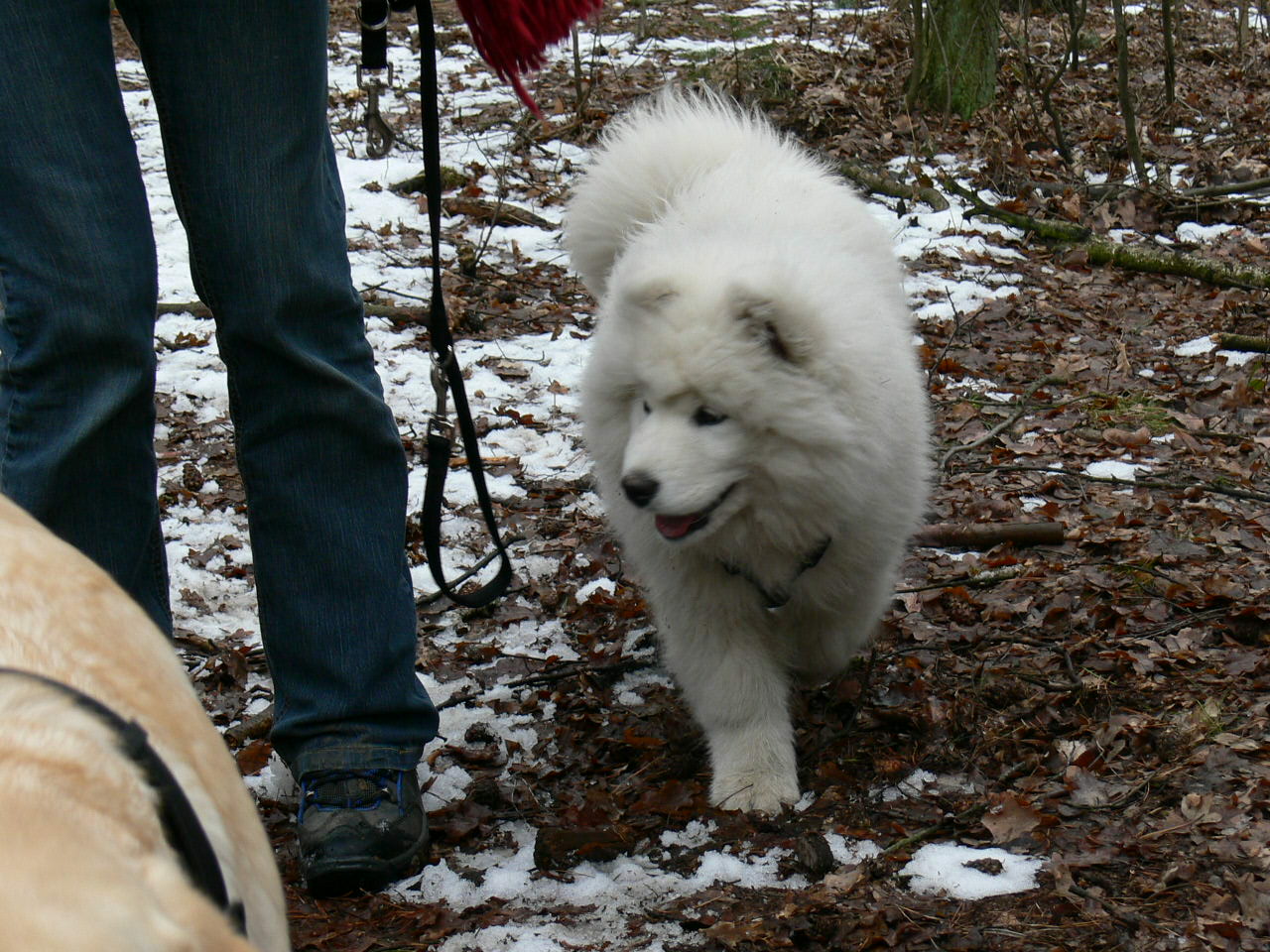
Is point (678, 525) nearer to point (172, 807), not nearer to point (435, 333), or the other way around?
point (435, 333)

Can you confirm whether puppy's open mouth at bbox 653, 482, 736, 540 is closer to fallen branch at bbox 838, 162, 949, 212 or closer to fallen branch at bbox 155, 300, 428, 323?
fallen branch at bbox 155, 300, 428, 323

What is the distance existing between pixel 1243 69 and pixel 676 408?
756cm

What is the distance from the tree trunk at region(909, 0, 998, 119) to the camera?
721cm

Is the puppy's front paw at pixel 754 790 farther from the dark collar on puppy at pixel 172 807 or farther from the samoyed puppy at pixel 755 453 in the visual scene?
the dark collar on puppy at pixel 172 807

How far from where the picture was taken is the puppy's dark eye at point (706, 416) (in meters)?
2.90

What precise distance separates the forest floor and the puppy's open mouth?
1.75 ft

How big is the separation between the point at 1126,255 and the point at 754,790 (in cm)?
400

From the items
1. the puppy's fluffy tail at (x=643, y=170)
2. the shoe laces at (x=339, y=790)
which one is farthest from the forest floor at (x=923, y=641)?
the puppy's fluffy tail at (x=643, y=170)

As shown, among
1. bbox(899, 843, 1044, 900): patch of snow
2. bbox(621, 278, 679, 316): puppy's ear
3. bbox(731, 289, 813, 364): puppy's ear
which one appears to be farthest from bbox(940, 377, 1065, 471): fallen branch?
bbox(899, 843, 1044, 900): patch of snow

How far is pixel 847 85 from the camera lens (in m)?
7.85

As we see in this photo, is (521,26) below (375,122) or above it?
above

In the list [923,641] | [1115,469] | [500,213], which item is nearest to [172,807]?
[923,641]

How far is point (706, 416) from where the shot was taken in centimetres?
291

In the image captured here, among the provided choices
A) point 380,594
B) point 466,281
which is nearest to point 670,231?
point 380,594
